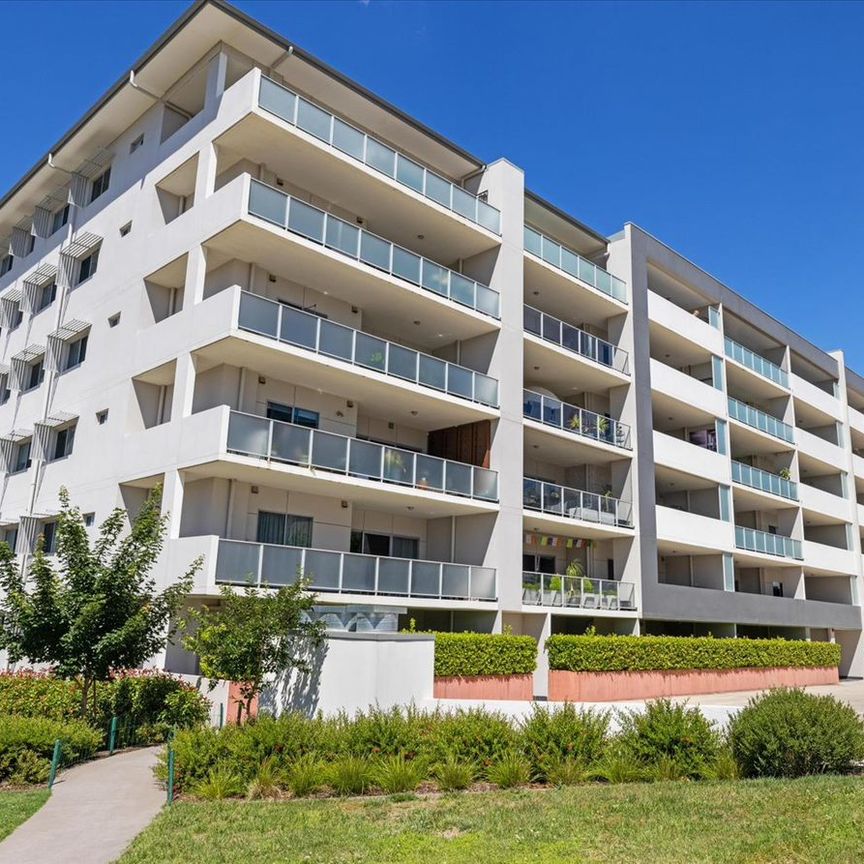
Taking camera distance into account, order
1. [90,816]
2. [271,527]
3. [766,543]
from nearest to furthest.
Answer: [90,816] < [271,527] < [766,543]

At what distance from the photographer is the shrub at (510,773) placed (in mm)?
12016

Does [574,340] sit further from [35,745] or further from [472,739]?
[35,745]

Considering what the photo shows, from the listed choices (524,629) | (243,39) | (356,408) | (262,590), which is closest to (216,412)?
(262,590)

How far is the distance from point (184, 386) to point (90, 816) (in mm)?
12587

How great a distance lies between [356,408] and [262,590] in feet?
26.6

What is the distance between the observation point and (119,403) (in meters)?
24.1

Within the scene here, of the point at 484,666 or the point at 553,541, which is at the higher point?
the point at 553,541

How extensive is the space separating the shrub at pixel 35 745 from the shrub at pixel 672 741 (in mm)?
9051

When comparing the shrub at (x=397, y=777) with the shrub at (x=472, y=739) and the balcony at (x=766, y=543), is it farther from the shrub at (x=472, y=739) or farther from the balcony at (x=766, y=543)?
the balcony at (x=766, y=543)

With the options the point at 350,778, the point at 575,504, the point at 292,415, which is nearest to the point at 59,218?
the point at 292,415

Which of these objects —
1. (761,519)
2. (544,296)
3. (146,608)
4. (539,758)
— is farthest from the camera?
(761,519)

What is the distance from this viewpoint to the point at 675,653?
2900cm

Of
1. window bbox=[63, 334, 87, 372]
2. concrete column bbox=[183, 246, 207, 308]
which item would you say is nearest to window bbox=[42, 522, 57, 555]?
window bbox=[63, 334, 87, 372]

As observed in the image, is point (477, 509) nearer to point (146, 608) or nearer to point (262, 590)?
point (262, 590)
